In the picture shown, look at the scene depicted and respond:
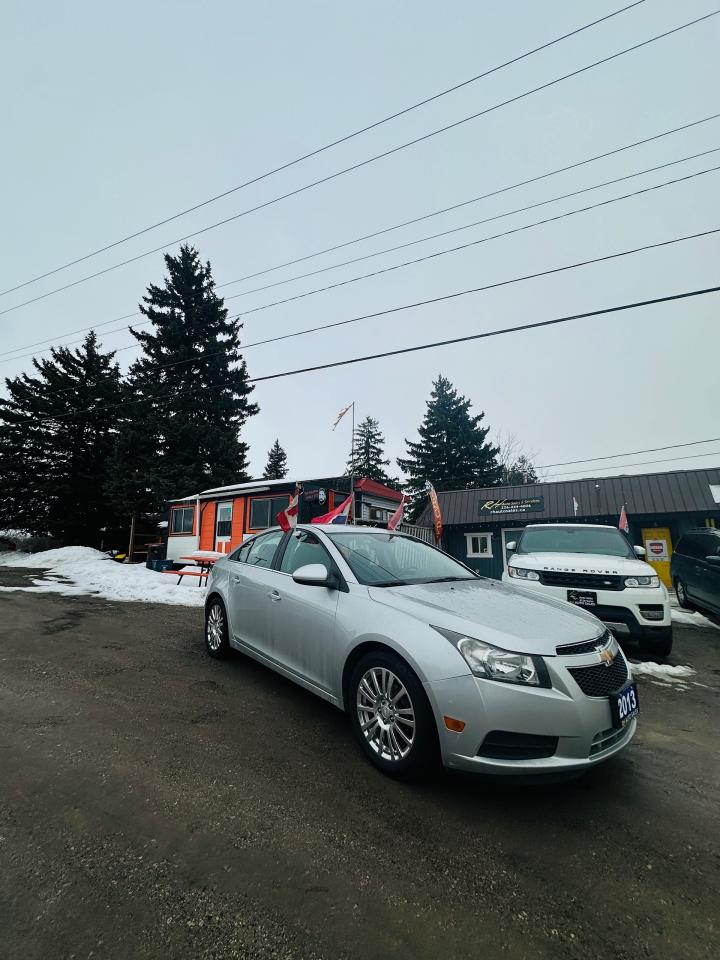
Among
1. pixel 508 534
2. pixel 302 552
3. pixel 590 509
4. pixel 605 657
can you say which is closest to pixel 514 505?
pixel 508 534

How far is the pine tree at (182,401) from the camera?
82.6 ft

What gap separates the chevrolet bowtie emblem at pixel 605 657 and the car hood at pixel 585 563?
3.31 metres

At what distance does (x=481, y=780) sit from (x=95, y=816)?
1.94 m

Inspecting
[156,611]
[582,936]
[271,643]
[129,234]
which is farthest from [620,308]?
[129,234]

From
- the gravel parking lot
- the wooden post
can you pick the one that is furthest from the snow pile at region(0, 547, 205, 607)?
the wooden post

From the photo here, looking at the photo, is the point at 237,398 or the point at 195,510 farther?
the point at 237,398

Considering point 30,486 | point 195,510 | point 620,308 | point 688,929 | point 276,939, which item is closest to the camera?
point 276,939

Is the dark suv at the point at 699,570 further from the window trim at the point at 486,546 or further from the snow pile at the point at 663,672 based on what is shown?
the window trim at the point at 486,546

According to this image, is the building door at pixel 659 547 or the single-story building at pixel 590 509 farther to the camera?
the building door at pixel 659 547

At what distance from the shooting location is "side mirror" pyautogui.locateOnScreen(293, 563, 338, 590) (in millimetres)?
3170

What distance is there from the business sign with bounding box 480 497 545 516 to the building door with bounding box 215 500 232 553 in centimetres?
1188

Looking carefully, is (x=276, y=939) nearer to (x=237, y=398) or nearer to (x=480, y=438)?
(x=237, y=398)

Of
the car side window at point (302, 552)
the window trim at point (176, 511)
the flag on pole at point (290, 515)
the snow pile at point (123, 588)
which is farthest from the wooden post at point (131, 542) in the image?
the car side window at point (302, 552)

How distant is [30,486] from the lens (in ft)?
97.0
